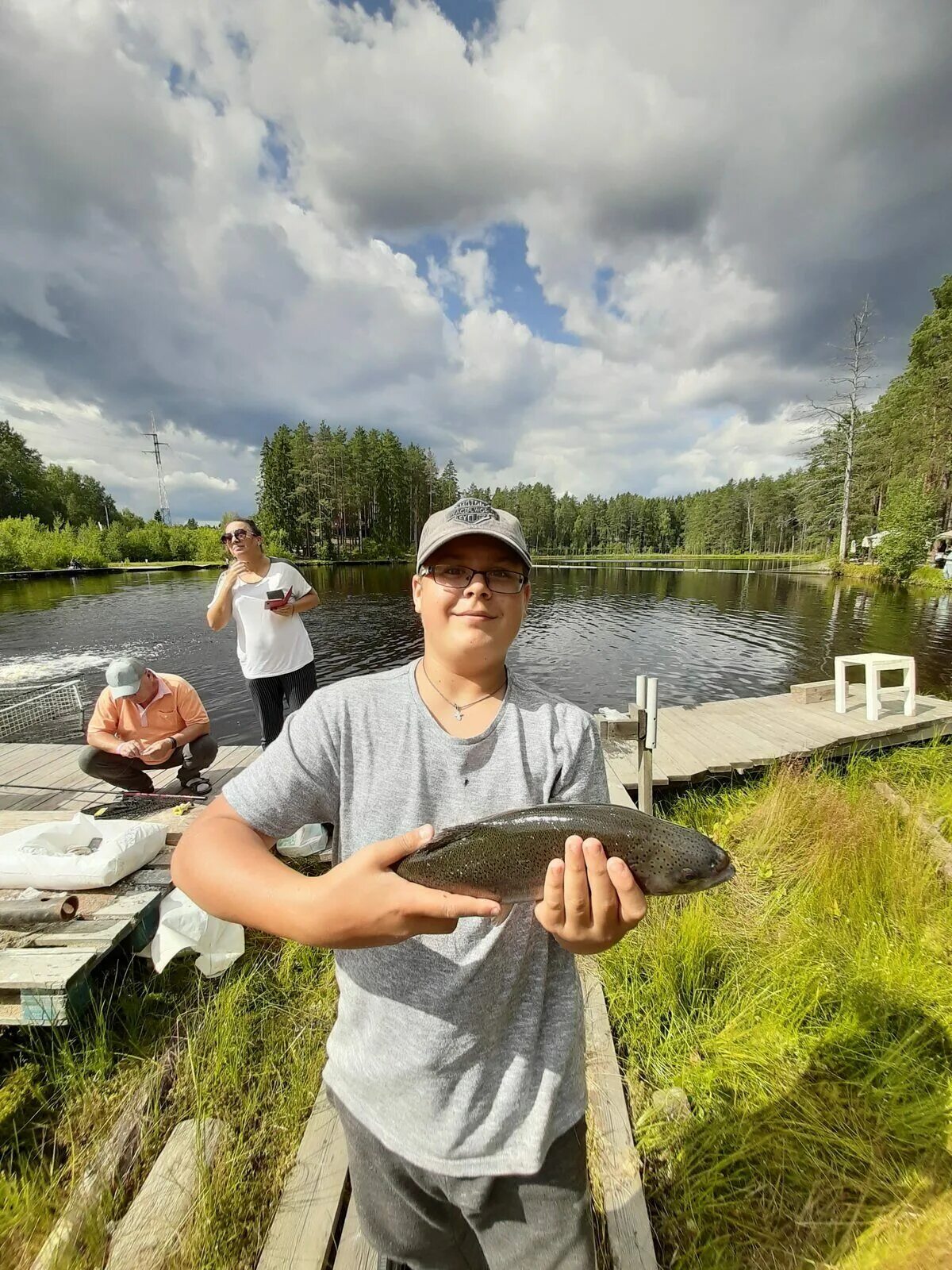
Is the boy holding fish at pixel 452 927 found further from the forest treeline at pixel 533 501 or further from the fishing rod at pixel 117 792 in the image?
the forest treeline at pixel 533 501

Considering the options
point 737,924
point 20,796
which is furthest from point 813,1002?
point 20,796

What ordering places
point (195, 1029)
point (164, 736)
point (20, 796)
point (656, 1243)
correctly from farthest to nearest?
point (20, 796) < point (164, 736) < point (195, 1029) < point (656, 1243)

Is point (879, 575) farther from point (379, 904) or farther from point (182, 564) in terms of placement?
point (182, 564)

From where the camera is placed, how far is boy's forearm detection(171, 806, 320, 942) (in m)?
1.26

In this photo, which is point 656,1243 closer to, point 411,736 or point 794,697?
point 411,736

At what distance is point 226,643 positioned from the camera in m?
22.4

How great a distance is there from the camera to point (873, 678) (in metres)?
9.34

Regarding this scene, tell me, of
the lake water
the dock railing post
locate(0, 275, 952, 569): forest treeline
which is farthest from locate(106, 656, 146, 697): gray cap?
→ locate(0, 275, 952, 569): forest treeline

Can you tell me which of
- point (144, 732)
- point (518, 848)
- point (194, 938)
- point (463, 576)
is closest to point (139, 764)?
point (144, 732)

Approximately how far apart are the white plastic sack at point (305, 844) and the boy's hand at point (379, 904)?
4040mm

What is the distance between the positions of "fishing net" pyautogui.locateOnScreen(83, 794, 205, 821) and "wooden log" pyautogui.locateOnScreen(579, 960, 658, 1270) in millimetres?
4409

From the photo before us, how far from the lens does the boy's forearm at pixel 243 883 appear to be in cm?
126

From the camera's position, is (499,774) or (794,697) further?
(794,697)

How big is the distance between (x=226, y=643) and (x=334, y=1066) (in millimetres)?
23351
